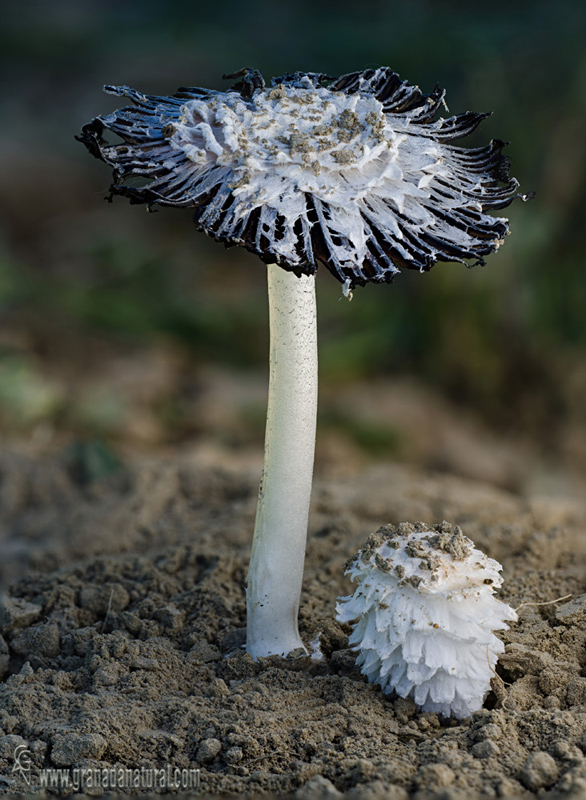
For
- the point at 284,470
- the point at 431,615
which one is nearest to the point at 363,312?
the point at 284,470

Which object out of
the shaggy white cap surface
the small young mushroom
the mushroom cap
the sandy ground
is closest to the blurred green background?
the sandy ground

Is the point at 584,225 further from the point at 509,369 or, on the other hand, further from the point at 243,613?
the point at 243,613

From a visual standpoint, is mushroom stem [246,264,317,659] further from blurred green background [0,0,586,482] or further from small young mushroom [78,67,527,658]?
blurred green background [0,0,586,482]

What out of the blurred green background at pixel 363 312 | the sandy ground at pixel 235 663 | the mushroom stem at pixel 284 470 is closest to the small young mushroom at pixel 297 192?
the mushroom stem at pixel 284 470

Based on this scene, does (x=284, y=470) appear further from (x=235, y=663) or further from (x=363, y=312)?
(x=363, y=312)

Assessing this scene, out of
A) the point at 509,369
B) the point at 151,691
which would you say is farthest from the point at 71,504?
the point at 509,369

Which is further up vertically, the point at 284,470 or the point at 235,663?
the point at 284,470
